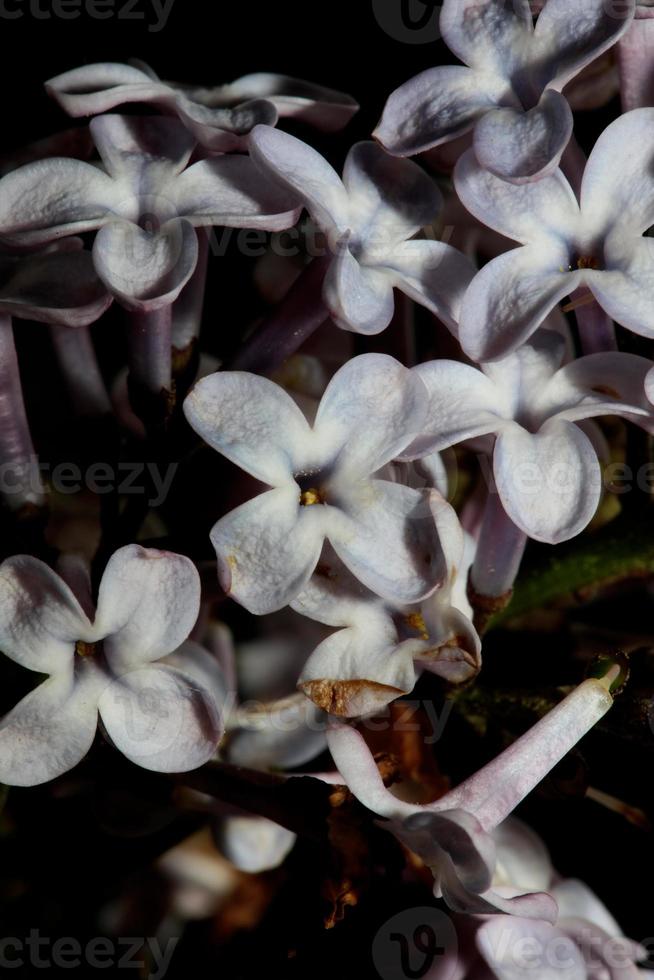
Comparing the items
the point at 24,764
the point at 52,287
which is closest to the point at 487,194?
the point at 52,287

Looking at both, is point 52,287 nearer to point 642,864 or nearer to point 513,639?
point 513,639

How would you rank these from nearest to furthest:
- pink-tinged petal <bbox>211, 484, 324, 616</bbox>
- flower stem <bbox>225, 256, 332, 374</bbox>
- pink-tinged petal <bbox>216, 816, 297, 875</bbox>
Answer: pink-tinged petal <bbox>211, 484, 324, 616</bbox>, flower stem <bbox>225, 256, 332, 374</bbox>, pink-tinged petal <bbox>216, 816, 297, 875</bbox>

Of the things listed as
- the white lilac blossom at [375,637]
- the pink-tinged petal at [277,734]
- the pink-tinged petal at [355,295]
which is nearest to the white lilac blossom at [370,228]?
the pink-tinged petal at [355,295]

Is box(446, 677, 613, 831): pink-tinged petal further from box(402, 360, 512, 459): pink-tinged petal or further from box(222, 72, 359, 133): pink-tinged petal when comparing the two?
box(222, 72, 359, 133): pink-tinged petal

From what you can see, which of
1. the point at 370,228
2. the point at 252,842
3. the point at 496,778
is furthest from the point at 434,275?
the point at 252,842

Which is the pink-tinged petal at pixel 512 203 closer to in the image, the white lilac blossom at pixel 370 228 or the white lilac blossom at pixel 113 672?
the white lilac blossom at pixel 370 228

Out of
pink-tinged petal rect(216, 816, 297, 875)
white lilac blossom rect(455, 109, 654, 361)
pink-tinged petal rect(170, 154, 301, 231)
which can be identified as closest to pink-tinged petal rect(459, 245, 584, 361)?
white lilac blossom rect(455, 109, 654, 361)
